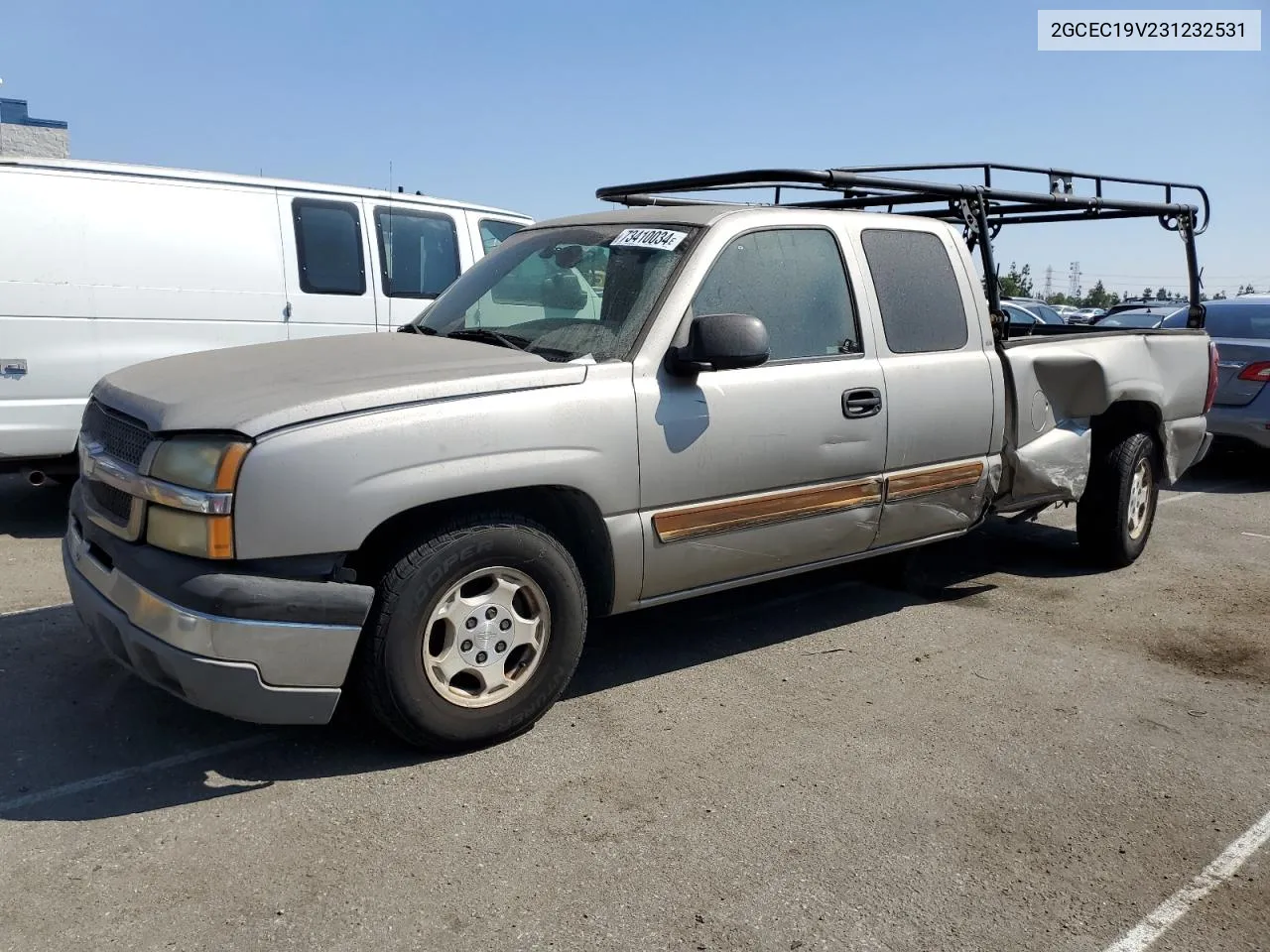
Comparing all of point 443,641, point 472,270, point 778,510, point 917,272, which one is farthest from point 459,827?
point 917,272

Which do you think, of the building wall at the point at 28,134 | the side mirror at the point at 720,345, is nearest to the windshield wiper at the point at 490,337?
the side mirror at the point at 720,345

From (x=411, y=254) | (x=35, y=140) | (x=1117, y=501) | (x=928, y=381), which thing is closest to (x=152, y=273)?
(x=411, y=254)

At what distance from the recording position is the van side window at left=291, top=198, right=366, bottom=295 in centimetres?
737

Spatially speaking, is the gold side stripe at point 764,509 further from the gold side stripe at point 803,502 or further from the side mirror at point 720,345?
the side mirror at point 720,345

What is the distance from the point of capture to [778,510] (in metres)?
4.34

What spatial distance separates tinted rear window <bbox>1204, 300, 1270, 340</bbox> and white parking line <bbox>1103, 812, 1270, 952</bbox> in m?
7.43

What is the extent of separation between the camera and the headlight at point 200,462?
10.3ft

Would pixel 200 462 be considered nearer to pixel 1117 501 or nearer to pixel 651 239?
pixel 651 239

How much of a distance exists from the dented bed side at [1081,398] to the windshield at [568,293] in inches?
81.0

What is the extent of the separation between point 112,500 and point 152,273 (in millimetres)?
3651

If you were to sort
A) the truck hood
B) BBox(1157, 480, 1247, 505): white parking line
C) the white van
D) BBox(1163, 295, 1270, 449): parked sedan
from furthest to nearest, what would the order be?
1. BBox(1163, 295, 1270, 449): parked sedan
2. BBox(1157, 480, 1247, 505): white parking line
3. the white van
4. the truck hood

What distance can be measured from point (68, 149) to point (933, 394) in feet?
71.1

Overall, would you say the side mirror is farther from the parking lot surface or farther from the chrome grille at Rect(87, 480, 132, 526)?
the chrome grille at Rect(87, 480, 132, 526)

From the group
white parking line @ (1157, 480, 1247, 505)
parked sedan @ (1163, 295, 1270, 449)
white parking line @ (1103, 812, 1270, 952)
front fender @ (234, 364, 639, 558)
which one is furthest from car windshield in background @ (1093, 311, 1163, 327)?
front fender @ (234, 364, 639, 558)
